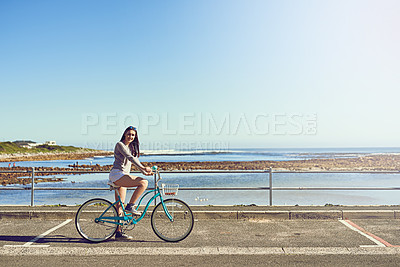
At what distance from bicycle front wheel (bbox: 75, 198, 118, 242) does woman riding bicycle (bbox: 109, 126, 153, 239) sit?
0.16 meters

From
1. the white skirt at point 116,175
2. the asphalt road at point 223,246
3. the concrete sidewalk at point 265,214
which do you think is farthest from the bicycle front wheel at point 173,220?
the concrete sidewalk at point 265,214

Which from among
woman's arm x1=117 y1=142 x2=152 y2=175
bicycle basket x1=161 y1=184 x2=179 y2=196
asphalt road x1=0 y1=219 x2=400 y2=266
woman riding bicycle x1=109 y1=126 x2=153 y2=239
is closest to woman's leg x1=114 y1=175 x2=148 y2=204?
woman riding bicycle x1=109 y1=126 x2=153 y2=239

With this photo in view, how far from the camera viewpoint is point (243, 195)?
16281 millimetres

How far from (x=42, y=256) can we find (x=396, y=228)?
638 cm

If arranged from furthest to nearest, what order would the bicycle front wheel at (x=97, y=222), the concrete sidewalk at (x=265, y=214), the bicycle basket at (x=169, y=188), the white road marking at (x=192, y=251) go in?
Answer: 1. the concrete sidewalk at (x=265, y=214)
2. the bicycle front wheel at (x=97, y=222)
3. the bicycle basket at (x=169, y=188)
4. the white road marking at (x=192, y=251)

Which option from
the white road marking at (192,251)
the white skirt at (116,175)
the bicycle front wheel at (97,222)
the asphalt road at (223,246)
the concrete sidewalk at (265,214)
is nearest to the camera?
the asphalt road at (223,246)

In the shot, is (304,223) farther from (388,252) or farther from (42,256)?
(42,256)

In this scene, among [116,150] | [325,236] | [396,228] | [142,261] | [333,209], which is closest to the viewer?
[142,261]

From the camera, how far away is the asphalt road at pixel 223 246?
4.98m

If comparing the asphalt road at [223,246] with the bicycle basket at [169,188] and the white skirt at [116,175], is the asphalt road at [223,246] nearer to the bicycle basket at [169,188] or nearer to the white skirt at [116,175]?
the bicycle basket at [169,188]

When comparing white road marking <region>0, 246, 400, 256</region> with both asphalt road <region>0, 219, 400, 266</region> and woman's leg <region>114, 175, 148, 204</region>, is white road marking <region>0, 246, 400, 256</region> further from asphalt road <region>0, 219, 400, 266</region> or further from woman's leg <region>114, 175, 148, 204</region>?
woman's leg <region>114, 175, 148, 204</region>

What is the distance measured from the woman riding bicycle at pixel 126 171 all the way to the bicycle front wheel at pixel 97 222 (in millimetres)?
164

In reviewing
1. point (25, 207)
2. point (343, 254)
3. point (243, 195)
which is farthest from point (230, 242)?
point (243, 195)

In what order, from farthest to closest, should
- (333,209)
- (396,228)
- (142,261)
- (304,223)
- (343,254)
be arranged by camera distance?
(333,209) < (304,223) < (396,228) < (343,254) < (142,261)
